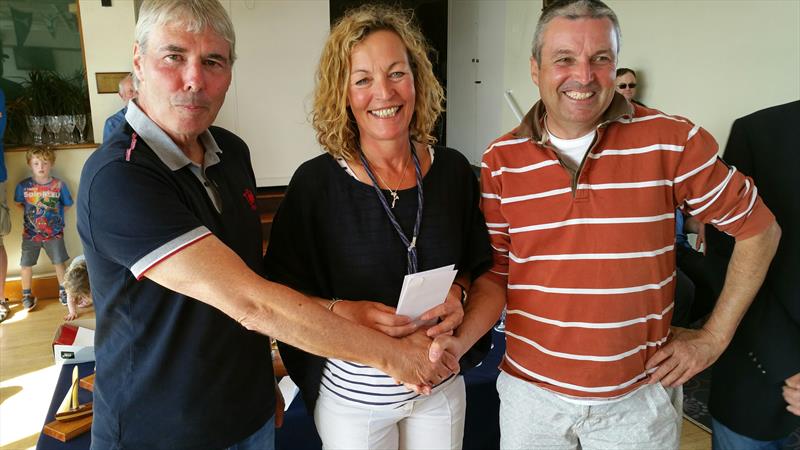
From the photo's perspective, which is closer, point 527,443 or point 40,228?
point 527,443

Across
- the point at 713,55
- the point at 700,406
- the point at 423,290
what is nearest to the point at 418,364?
the point at 423,290

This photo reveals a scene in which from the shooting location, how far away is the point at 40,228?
5.07m

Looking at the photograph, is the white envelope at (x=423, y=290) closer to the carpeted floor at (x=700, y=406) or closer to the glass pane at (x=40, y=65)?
the carpeted floor at (x=700, y=406)

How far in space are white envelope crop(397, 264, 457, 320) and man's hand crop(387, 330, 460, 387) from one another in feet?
0.22

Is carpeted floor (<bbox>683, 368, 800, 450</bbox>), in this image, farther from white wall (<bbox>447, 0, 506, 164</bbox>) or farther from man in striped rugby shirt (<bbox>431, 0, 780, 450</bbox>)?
white wall (<bbox>447, 0, 506, 164</bbox>)

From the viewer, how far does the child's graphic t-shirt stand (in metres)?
5.04

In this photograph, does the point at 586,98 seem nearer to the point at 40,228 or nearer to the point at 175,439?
the point at 175,439

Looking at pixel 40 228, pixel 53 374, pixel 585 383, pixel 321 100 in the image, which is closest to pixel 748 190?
pixel 585 383

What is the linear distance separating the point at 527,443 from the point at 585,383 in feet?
0.82

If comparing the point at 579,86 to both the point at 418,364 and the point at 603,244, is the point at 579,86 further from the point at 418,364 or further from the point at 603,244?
the point at 418,364

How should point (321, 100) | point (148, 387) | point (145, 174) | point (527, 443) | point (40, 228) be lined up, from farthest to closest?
point (40, 228), point (321, 100), point (527, 443), point (148, 387), point (145, 174)

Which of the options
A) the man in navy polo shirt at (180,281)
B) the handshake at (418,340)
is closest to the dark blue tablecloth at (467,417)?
the man in navy polo shirt at (180,281)

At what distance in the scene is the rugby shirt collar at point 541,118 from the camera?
55.3 inches

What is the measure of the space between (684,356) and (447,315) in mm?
619
